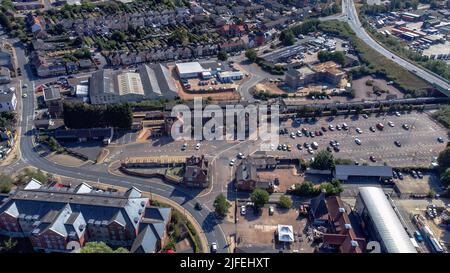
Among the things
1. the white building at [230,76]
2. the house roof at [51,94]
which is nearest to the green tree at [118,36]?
the house roof at [51,94]

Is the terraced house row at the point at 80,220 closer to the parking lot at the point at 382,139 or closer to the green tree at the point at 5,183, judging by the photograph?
the green tree at the point at 5,183

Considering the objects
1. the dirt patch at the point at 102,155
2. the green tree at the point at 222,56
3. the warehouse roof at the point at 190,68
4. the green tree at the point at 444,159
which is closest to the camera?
the green tree at the point at 444,159

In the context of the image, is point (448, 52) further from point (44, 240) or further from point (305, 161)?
point (44, 240)

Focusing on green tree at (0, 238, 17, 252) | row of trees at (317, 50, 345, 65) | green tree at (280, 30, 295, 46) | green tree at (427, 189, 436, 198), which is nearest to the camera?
green tree at (0, 238, 17, 252)

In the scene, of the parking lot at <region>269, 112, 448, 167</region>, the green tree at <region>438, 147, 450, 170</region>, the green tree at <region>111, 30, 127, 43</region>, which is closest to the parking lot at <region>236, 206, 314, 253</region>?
the parking lot at <region>269, 112, 448, 167</region>

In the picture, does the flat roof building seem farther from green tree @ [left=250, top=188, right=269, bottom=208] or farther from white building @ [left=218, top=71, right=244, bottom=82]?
white building @ [left=218, top=71, right=244, bottom=82]

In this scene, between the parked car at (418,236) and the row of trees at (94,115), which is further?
the row of trees at (94,115)
